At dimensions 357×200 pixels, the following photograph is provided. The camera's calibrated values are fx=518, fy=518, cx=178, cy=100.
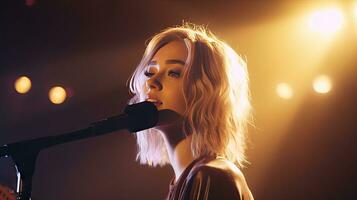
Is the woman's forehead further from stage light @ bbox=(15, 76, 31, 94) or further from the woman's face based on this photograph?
stage light @ bbox=(15, 76, 31, 94)

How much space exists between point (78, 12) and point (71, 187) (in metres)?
0.97

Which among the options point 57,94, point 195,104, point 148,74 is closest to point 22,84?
point 57,94

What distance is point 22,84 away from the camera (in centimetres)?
284

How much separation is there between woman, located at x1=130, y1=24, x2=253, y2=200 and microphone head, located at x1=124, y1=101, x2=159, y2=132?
202mm

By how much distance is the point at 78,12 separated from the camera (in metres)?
2.90

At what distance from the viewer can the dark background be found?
280cm

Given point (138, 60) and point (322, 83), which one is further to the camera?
point (322, 83)

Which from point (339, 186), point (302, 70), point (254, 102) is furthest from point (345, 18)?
point (339, 186)

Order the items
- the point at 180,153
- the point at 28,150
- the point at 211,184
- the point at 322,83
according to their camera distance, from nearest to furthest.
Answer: the point at 28,150, the point at 211,184, the point at 180,153, the point at 322,83

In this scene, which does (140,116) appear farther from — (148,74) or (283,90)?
(283,90)

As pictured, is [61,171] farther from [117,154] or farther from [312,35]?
[312,35]

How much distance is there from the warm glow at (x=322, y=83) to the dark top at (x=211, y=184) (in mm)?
1639

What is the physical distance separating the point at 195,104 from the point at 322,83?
60.3 inches

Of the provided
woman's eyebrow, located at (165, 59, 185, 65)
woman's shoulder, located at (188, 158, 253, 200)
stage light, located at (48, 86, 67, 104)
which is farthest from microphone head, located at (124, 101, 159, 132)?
stage light, located at (48, 86, 67, 104)
